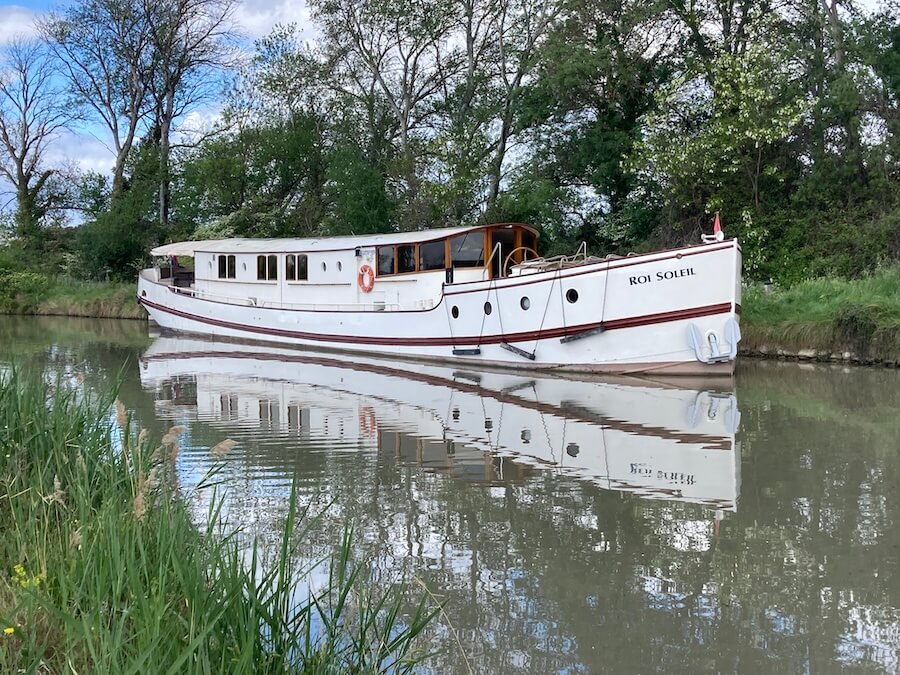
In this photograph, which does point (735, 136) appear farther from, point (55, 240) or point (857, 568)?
point (55, 240)

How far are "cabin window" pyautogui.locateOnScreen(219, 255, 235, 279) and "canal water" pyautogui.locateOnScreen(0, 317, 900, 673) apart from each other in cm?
841

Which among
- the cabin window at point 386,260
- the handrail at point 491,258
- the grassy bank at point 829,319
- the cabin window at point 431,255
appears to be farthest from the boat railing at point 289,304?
the grassy bank at point 829,319

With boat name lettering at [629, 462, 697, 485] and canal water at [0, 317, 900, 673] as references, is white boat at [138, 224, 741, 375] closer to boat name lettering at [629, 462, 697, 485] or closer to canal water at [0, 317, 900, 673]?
canal water at [0, 317, 900, 673]

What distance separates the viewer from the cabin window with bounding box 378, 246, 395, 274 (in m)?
17.6

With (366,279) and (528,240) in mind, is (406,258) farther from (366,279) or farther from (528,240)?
(528,240)

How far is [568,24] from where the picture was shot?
2270 centimetres

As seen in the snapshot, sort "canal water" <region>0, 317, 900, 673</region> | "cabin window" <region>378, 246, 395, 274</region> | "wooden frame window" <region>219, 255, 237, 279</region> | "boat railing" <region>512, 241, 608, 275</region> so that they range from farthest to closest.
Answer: "wooden frame window" <region>219, 255, 237, 279</region>, "cabin window" <region>378, 246, 395, 274</region>, "boat railing" <region>512, 241, 608, 275</region>, "canal water" <region>0, 317, 900, 673</region>

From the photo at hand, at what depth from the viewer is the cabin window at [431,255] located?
55.2ft

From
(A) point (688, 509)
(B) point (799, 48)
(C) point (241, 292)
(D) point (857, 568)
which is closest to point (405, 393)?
(A) point (688, 509)

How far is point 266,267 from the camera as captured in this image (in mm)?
20172

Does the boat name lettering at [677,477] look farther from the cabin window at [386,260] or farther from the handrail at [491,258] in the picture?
the cabin window at [386,260]

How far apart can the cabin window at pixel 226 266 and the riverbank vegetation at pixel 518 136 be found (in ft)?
20.8

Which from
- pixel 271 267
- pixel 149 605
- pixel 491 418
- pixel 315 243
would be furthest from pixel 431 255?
pixel 149 605

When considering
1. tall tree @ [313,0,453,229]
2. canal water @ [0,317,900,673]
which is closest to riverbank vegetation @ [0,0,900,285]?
tall tree @ [313,0,453,229]
